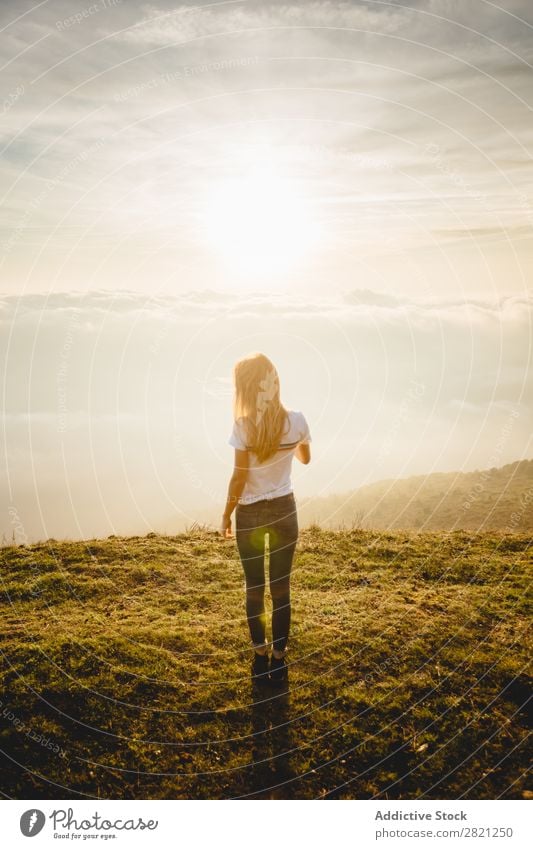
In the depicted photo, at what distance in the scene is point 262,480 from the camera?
6188 mm

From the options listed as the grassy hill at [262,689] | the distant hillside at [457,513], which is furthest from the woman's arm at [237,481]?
the distant hillside at [457,513]

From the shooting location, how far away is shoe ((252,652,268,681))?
6855 mm

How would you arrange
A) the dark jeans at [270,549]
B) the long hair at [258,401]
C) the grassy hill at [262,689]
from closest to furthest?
the grassy hill at [262,689]
the long hair at [258,401]
the dark jeans at [270,549]

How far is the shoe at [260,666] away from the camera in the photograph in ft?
22.5

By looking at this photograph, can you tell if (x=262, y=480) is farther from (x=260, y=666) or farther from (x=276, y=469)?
(x=260, y=666)

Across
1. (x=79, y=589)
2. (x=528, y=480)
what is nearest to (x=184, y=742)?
(x=79, y=589)

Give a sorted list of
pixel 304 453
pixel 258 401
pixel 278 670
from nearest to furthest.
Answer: pixel 258 401 → pixel 304 453 → pixel 278 670

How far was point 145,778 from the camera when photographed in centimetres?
557

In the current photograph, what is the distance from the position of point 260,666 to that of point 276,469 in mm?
2520

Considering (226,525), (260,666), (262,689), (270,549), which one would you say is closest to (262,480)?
(226,525)

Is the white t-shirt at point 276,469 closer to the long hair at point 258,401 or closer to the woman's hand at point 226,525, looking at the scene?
the long hair at point 258,401

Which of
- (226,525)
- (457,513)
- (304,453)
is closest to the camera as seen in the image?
(226,525)
